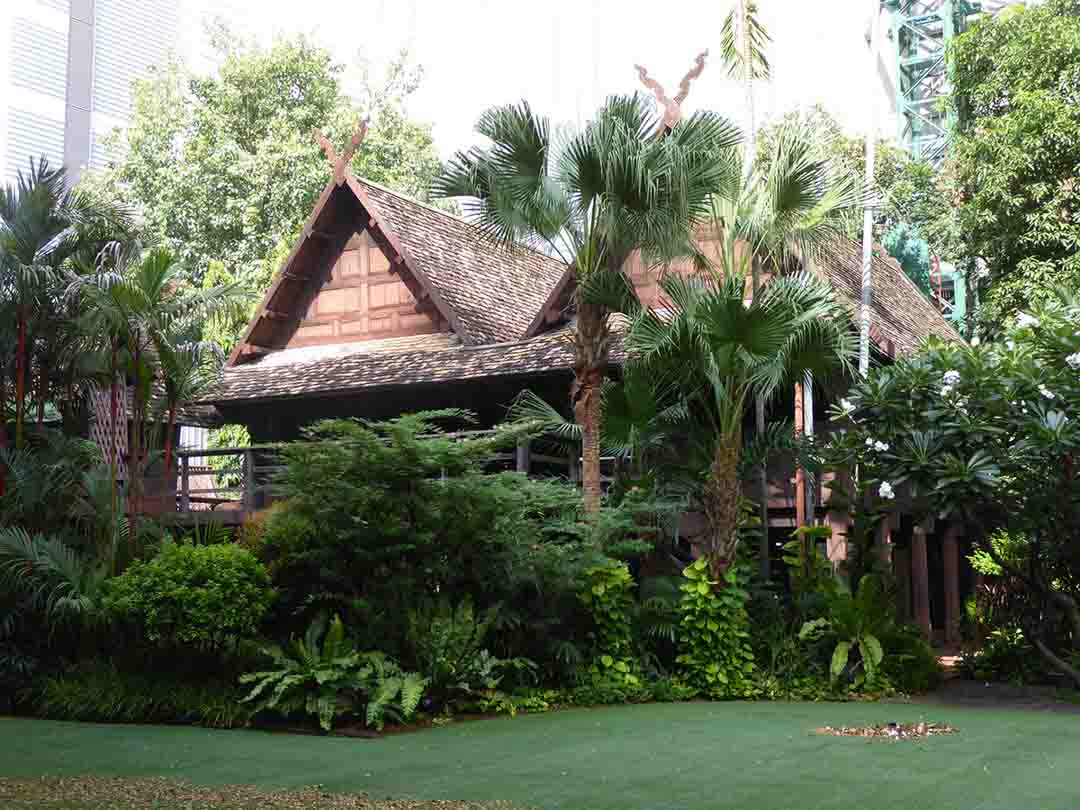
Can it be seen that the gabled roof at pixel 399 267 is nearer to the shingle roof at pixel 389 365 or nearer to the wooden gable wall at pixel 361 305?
the wooden gable wall at pixel 361 305

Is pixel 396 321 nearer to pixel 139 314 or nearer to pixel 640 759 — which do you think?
pixel 139 314

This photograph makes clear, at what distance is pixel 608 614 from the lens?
12.7m

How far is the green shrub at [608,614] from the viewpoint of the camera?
12.6m

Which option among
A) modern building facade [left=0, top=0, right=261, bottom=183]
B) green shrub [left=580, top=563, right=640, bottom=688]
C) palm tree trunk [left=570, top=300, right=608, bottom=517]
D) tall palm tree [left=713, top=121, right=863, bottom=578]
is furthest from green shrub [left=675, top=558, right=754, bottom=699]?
modern building facade [left=0, top=0, right=261, bottom=183]

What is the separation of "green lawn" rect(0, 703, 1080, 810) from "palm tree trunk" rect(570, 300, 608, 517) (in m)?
2.70

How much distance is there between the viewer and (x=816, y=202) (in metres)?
13.2

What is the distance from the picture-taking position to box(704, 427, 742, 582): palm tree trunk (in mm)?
13031

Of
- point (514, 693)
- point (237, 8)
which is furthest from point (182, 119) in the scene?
point (514, 693)

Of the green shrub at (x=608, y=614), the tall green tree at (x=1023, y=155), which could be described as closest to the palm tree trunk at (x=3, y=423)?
the green shrub at (x=608, y=614)

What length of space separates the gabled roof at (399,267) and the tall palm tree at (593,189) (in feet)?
17.8

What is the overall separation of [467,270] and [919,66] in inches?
1149

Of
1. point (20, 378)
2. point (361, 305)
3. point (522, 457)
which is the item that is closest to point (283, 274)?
point (361, 305)

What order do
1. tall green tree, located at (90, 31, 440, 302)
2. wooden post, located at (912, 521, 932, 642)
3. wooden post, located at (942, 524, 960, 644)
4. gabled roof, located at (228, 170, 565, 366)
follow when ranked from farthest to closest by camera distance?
tall green tree, located at (90, 31, 440, 302) < gabled roof, located at (228, 170, 565, 366) < wooden post, located at (942, 524, 960, 644) < wooden post, located at (912, 521, 932, 642)

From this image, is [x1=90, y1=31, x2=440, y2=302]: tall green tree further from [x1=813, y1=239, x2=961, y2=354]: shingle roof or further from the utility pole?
the utility pole
